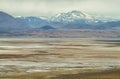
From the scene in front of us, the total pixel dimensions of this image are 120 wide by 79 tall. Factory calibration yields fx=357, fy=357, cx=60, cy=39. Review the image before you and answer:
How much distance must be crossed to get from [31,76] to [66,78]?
16.9 feet

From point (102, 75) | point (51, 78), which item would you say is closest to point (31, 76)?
point (51, 78)

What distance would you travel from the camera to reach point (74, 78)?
45688mm

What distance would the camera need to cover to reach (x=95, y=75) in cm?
4859

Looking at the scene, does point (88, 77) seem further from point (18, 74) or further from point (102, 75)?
point (18, 74)

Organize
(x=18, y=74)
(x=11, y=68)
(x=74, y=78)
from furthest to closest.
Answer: (x=11, y=68) < (x=18, y=74) < (x=74, y=78)

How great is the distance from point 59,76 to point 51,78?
1735 mm

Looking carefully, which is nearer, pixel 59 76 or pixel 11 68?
pixel 59 76

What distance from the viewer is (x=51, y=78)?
46969mm

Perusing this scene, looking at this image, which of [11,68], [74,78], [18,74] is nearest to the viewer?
[74,78]

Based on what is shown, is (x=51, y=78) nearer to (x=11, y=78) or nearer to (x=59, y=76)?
(x=59, y=76)

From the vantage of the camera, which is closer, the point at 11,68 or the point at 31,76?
the point at 31,76

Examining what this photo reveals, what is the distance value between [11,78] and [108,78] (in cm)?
1252

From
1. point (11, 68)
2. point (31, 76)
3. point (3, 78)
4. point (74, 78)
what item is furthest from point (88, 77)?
point (11, 68)

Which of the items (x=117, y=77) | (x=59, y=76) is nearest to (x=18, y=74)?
(x=59, y=76)
